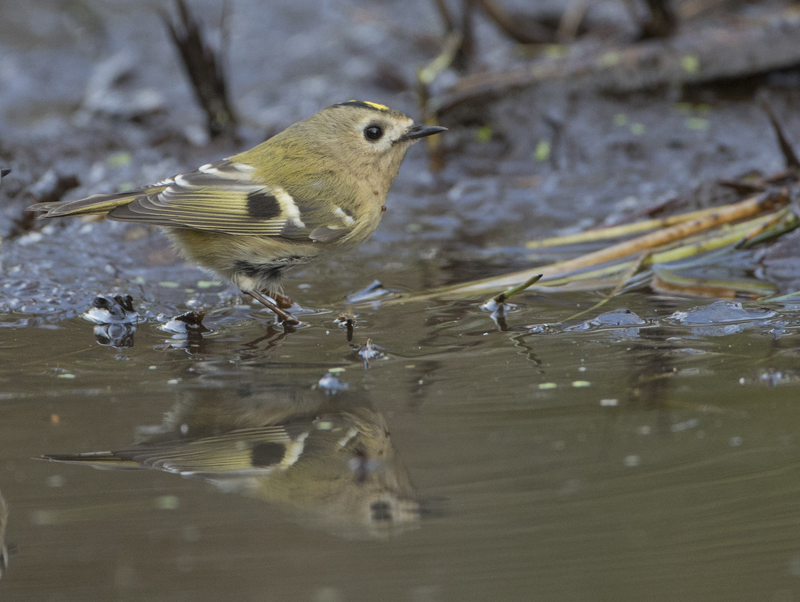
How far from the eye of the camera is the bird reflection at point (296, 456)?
206 centimetres

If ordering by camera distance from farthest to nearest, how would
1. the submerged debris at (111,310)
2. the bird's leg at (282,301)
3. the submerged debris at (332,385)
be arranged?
1. the bird's leg at (282,301)
2. the submerged debris at (111,310)
3. the submerged debris at (332,385)

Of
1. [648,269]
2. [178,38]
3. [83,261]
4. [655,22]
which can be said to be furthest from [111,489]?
[655,22]

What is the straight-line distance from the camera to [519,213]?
5.21m

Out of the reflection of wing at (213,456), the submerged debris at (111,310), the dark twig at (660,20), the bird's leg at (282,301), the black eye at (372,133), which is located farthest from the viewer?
the dark twig at (660,20)

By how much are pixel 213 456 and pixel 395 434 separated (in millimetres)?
470

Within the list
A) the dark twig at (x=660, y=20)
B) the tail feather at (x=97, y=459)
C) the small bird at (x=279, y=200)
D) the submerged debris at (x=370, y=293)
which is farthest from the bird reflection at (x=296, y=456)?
the dark twig at (x=660, y=20)

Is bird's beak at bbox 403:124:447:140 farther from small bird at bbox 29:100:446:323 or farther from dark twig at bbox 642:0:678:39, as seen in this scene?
dark twig at bbox 642:0:678:39

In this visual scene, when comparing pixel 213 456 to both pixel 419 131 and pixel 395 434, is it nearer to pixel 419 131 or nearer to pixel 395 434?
pixel 395 434

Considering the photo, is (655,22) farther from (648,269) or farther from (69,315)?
(69,315)

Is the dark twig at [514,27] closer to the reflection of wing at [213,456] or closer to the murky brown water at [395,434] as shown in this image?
the murky brown water at [395,434]

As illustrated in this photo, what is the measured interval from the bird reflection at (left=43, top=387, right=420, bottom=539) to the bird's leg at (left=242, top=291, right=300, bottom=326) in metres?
0.75

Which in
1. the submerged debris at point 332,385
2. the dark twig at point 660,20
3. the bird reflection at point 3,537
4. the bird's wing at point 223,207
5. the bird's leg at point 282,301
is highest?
the dark twig at point 660,20

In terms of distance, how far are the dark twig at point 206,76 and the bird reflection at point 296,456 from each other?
382 cm

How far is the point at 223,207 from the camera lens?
3.61 meters
